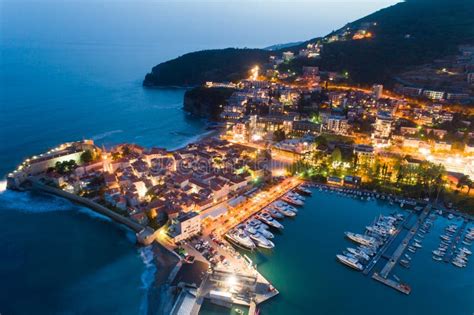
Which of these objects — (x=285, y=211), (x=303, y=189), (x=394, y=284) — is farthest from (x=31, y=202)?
(x=394, y=284)

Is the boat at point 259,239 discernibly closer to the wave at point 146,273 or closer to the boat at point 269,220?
the boat at point 269,220

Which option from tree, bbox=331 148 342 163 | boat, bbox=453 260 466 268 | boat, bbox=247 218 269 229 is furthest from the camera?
tree, bbox=331 148 342 163

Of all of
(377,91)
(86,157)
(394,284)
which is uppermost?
(377,91)

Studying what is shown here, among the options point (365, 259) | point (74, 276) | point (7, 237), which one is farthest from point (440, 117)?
point (7, 237)

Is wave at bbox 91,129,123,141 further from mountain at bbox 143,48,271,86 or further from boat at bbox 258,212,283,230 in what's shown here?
mountain at bbox 143,48,271,86

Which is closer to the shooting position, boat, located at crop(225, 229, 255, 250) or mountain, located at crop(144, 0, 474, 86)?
boat, located at crop(225, 229, 255, 250)

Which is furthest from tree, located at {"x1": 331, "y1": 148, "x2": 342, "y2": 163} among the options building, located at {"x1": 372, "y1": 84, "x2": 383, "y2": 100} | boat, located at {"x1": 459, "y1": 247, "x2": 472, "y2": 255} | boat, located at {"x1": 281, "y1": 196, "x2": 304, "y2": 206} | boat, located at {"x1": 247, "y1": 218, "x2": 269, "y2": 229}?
building, located at {"x1": 372, "y1": 84, "x2": 383, "y2": 100}

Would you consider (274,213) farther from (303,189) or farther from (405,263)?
(405,263)
